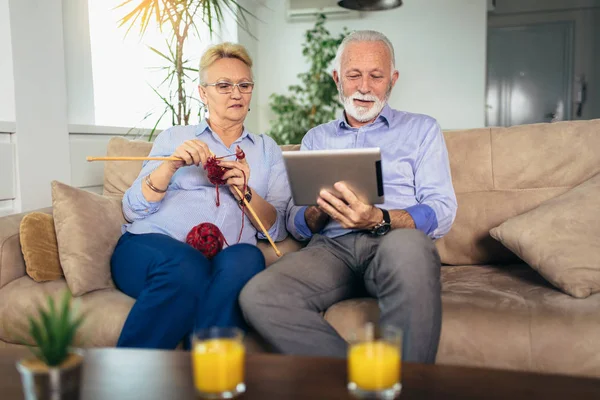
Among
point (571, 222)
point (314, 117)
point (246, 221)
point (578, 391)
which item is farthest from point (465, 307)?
point (314, 117)

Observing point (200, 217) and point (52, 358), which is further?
point (200, 217)

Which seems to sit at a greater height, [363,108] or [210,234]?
[363,108]

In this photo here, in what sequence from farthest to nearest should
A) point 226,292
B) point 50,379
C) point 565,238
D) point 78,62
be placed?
point 78,62 < point 565,238 < point 226,292 < point 50,379

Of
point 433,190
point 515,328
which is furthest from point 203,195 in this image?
point 515,328

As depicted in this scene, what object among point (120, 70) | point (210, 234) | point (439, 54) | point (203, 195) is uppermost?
point (439, 54)

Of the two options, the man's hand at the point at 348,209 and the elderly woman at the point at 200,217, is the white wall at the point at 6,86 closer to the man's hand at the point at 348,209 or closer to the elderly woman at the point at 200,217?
the elderly woman at the point at 200,217

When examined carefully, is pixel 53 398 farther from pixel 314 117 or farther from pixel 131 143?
pixel 314 117

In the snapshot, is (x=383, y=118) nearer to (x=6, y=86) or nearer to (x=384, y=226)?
(x=384, y=226)

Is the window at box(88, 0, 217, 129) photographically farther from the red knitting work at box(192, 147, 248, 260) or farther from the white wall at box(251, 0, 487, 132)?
the white wall at box(251, 0, 487, 132)

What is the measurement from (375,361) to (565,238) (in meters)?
1.08

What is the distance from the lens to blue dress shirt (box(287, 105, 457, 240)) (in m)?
1.75

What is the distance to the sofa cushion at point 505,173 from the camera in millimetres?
1938

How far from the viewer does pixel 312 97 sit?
4.62 meters

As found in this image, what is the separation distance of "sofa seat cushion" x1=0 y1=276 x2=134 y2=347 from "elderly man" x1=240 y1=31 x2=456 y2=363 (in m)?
0.38
